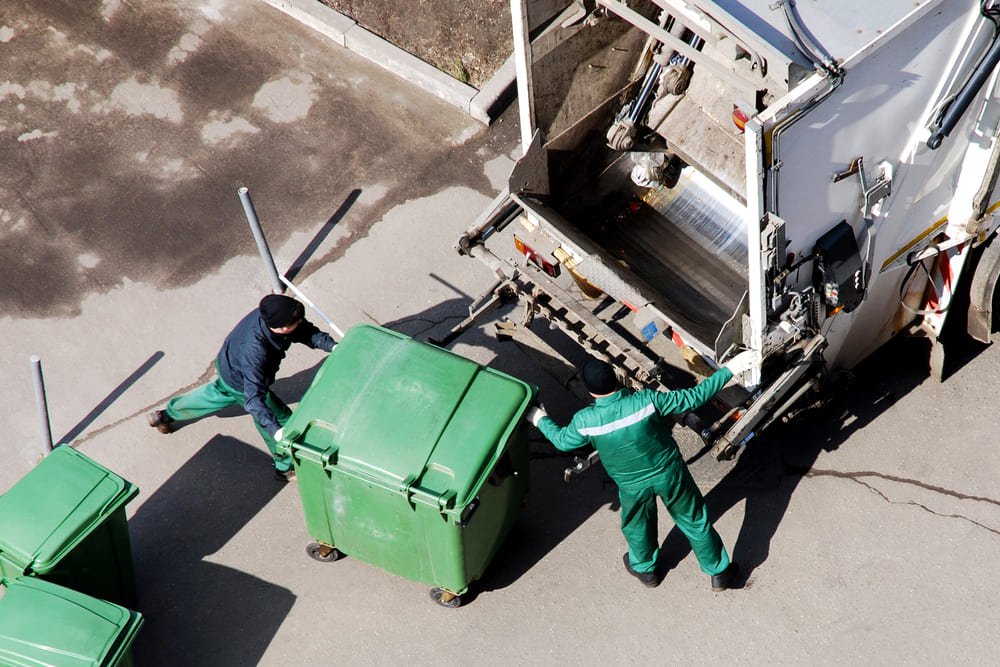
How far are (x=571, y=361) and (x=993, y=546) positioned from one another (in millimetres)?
2353

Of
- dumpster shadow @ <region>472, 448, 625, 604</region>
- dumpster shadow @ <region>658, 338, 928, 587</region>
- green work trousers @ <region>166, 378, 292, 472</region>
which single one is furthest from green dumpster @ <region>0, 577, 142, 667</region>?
dumpster shadow @ <region>658, 338, 928, 587</region>

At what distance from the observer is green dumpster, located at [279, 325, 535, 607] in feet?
15.0

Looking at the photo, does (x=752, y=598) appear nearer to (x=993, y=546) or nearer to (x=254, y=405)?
(x=993, y=546)

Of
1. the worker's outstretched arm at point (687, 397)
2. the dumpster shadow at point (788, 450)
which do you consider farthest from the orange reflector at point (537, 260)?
the dumpster shadow at point (788, 450)

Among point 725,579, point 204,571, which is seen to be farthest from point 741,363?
point 204,571

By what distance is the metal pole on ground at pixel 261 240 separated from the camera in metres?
6.26

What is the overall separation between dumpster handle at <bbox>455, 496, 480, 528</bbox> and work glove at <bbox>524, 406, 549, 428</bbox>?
1.47 ft

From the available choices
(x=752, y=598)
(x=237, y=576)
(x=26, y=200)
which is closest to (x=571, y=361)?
(x=752, y=598)

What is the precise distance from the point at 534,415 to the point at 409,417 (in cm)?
59

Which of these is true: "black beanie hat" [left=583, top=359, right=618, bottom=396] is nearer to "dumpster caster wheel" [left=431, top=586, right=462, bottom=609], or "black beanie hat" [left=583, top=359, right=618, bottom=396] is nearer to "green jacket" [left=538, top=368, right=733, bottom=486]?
"green jacket" [left=538, top=368, right=733, bottom=486]

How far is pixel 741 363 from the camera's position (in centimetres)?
468

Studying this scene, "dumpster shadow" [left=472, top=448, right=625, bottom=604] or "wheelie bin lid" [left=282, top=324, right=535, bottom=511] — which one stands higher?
"wheelie bin lid" [left=282, top=324, right=535, bottom=511]

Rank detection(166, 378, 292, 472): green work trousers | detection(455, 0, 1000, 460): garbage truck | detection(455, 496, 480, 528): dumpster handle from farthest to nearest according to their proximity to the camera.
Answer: detection(166, 378, 292, 472): green work trousers
detection(455, 496, 480, 528): dumpster handle
detection(455, 0, 1000, 460): garbage truck

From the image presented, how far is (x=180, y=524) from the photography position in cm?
555
